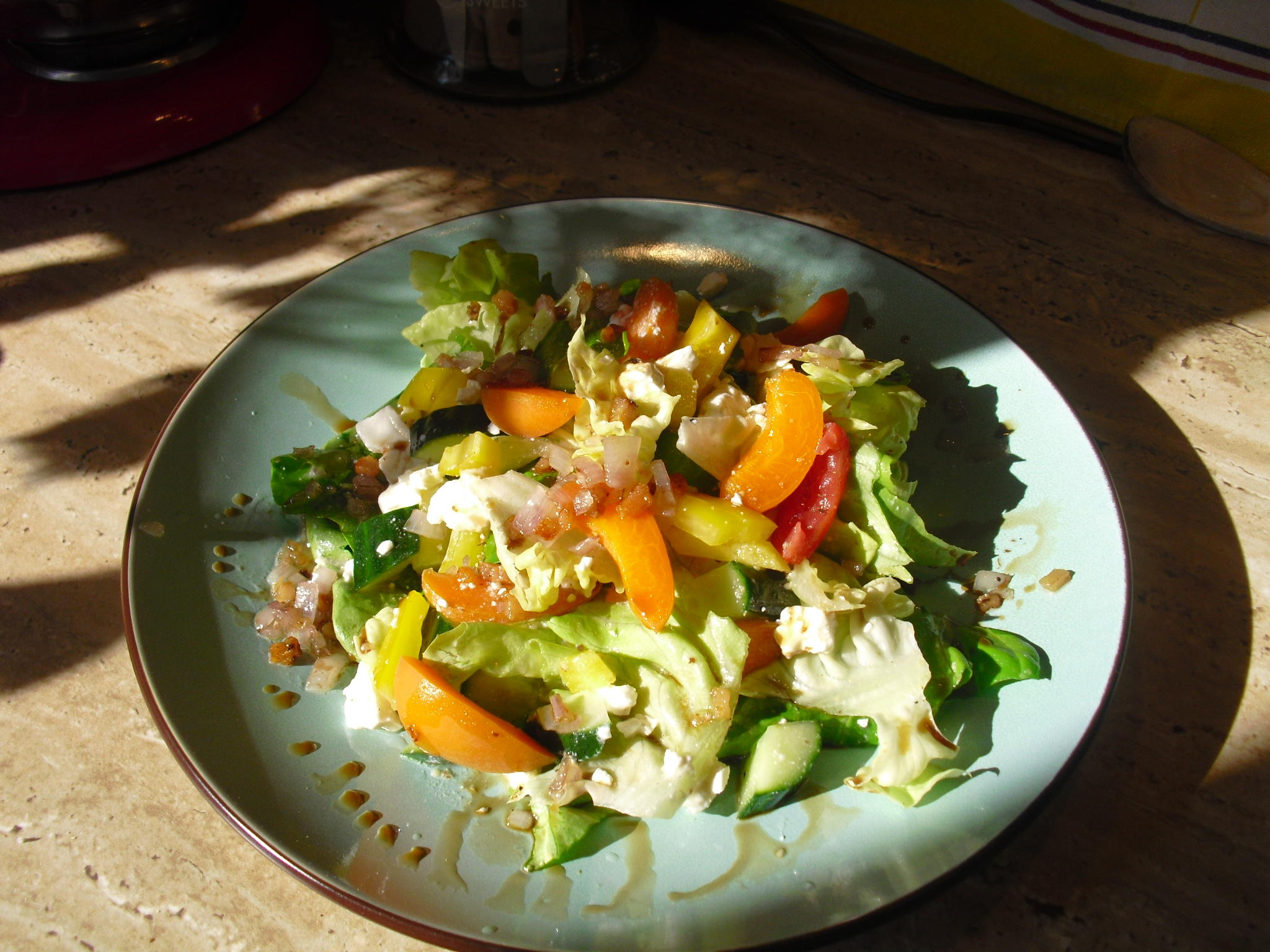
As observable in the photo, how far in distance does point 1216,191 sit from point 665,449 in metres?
2.00

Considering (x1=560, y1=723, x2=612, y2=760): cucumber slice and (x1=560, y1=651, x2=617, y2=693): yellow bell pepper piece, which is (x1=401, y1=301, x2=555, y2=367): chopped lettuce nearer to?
(x1=560, y1=651, x2=617, y2=693): yellow bell pepper piece

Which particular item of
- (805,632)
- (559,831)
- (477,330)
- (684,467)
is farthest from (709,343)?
(559,831)

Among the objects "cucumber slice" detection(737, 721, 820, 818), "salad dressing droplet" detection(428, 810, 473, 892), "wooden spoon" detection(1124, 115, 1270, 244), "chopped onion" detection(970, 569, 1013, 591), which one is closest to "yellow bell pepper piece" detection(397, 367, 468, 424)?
"salad dressing droplet" detection(428, 810, 473, 892)

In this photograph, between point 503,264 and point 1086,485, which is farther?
point 503,264

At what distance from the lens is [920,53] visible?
3.08m

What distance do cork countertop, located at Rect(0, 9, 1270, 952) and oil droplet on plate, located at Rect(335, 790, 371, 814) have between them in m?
0.17

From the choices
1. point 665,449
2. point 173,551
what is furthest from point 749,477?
point 173,551

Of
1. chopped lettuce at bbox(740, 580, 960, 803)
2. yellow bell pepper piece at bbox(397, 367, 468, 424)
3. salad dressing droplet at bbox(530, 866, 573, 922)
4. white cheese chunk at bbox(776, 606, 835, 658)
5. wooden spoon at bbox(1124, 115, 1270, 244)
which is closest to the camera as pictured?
salad dressing droplet at bbox(530, 866, 573, 922)

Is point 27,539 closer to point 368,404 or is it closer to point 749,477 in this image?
point 368,404

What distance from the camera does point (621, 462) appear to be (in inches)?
58.7

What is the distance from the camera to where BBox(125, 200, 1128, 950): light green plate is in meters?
1.17

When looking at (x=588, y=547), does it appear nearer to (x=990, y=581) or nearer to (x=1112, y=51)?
(x=990, y=581)

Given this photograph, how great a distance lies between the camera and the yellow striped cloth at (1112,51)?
2.53 metres

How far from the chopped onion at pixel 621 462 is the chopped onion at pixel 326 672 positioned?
0.58 m
